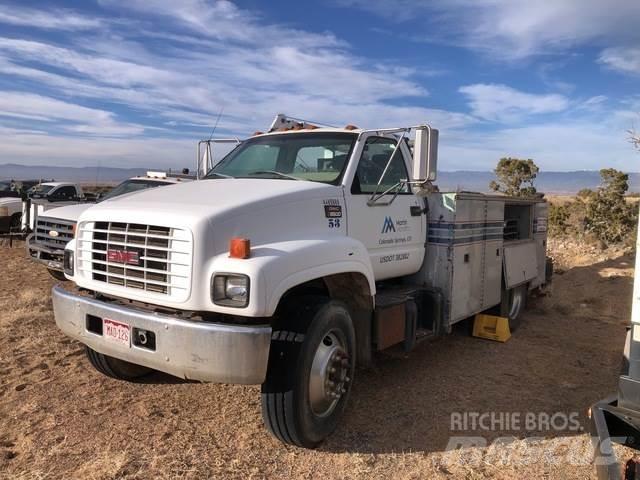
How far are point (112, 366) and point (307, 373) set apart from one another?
2.03m

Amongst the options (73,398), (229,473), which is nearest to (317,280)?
(229,473)

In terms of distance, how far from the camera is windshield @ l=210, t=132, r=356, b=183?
15.6 feet

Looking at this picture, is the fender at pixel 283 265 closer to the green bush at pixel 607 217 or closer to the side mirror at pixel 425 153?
the side mirror at pixel 425 153

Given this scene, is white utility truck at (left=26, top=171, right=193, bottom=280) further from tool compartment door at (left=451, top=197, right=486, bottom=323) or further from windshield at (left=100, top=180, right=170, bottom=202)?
tool compartment door at (left=451, top=197, right=486, bottom=323)

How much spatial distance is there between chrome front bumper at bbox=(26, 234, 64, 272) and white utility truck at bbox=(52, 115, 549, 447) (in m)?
4.12

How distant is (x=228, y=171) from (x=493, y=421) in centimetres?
321

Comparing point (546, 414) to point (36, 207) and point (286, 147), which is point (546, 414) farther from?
point (36, 207)

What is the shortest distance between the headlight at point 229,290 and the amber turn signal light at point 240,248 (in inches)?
5.5

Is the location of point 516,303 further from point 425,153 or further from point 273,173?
point 273,173

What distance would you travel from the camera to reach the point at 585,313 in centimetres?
895

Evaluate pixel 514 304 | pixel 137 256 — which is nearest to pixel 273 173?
pixel 137 256

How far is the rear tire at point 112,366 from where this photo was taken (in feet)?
15.5

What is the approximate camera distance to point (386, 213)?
196 inches

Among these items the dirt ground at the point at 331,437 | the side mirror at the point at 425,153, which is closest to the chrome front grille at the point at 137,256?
the dirt ground at the point at 331,437
